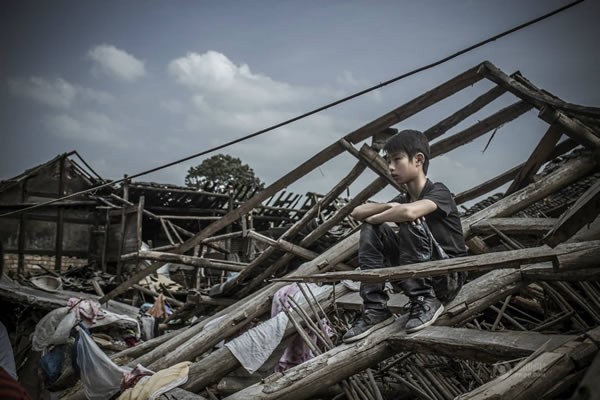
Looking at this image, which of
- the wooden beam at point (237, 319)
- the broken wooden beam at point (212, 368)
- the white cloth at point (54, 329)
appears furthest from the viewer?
the white cloth at point (54, 329)

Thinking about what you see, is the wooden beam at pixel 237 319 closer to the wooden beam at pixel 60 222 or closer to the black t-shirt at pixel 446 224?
the black t-shirt at pixel 446 224

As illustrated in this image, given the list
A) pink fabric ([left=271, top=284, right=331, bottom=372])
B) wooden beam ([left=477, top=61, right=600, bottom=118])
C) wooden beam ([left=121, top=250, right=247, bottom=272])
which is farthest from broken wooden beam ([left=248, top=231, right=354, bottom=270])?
wooden beam ([left=477, top=61, right=600, bottom=118])

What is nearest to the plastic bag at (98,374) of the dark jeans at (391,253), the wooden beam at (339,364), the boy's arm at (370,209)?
the wooden beam at (339,364)

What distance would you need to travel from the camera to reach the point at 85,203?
12.6m

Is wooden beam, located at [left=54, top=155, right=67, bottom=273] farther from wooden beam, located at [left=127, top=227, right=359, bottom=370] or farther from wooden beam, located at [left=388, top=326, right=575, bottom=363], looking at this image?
wooden beam, located at [left=388, top=326, right=575, bottom=363]

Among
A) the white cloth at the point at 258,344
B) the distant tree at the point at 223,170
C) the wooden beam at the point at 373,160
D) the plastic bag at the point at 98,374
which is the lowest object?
the plastic bag at the point at 98,374

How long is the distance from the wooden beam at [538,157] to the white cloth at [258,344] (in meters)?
2.67

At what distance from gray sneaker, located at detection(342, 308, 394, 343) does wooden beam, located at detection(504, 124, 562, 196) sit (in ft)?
7.85

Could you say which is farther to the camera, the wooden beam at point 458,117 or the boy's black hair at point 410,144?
the wooden beam at point 458,117

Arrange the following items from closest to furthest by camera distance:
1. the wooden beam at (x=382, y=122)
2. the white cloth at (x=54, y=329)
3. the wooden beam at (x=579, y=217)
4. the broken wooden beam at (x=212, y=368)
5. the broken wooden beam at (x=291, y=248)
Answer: the wooden beam at (x=579, y=217), the broken wooden beam at (x=212, y=368), the wooden beam at (x=382, y=122), the broken wooden beam at (x=291, y=248), the white cloth at (x=54, y=329)

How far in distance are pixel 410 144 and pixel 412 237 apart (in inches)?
24.8

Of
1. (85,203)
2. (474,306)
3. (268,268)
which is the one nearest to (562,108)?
(474,306)

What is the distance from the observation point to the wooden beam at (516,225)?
318 cm

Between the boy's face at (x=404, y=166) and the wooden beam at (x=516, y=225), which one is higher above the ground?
the boy's face at (x=404, y=166)
